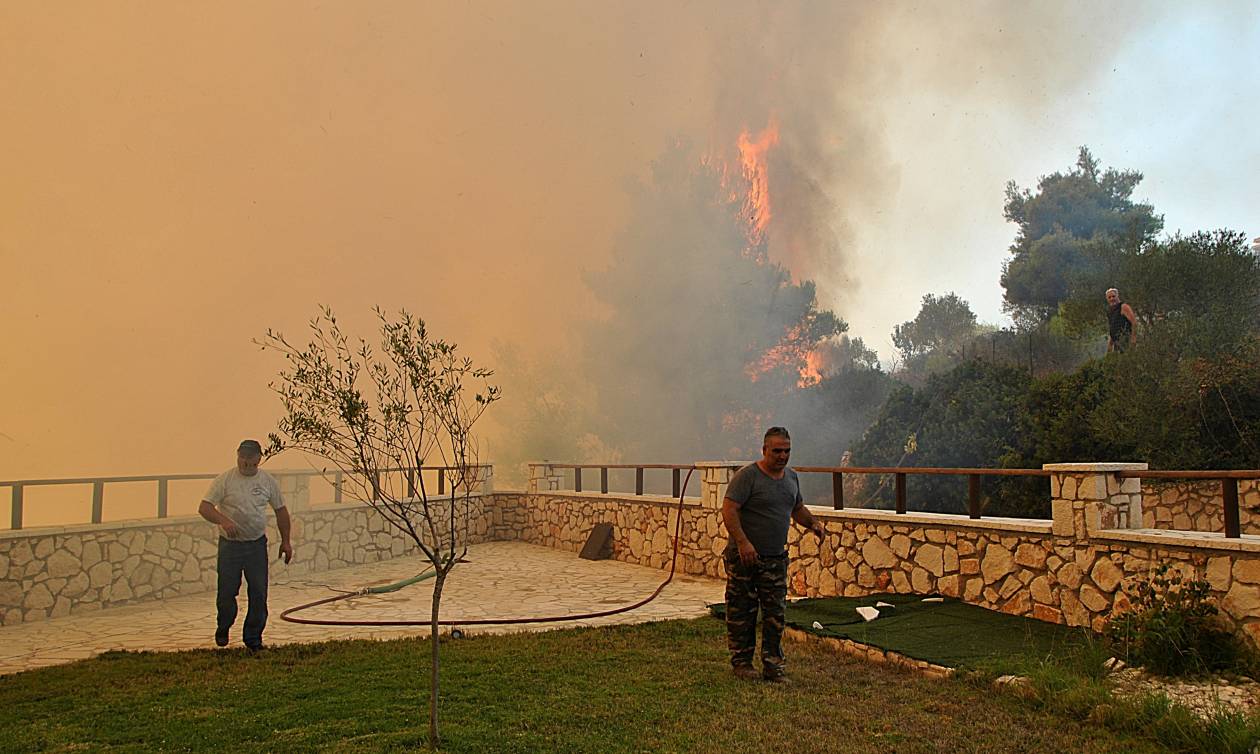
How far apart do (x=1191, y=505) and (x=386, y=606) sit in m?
10.6

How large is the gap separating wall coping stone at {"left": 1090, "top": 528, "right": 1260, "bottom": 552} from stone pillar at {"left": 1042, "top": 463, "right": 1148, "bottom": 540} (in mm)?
98

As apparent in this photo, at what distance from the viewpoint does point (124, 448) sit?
92.9ft

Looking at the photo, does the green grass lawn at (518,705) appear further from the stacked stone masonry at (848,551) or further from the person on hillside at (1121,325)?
the person on hillside at (1121,325)

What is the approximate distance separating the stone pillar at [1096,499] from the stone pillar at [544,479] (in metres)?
11.9

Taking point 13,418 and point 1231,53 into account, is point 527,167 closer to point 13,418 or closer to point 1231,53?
point 13,418

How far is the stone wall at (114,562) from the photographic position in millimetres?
9211

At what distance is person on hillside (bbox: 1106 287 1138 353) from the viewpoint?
13219mm

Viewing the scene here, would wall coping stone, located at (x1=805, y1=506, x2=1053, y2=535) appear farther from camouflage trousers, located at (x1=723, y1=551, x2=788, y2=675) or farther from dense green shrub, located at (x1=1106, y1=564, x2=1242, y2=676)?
camouflage trousers, located at (x1=723, y1=551, x2=788, y2=675)

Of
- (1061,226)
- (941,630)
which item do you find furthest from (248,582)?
(1061,226)

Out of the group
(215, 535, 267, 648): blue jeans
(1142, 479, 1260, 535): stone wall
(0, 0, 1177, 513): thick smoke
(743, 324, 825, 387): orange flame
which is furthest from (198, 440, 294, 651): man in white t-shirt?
(743, 324, 825, 387): orange flame

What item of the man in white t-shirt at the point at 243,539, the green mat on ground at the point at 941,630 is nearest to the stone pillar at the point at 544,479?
the green mat on ground at the point at 941,630

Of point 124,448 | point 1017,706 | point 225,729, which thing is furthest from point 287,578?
point 124,448

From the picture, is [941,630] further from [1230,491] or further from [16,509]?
[16,509]

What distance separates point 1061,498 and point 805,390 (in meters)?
21.5
